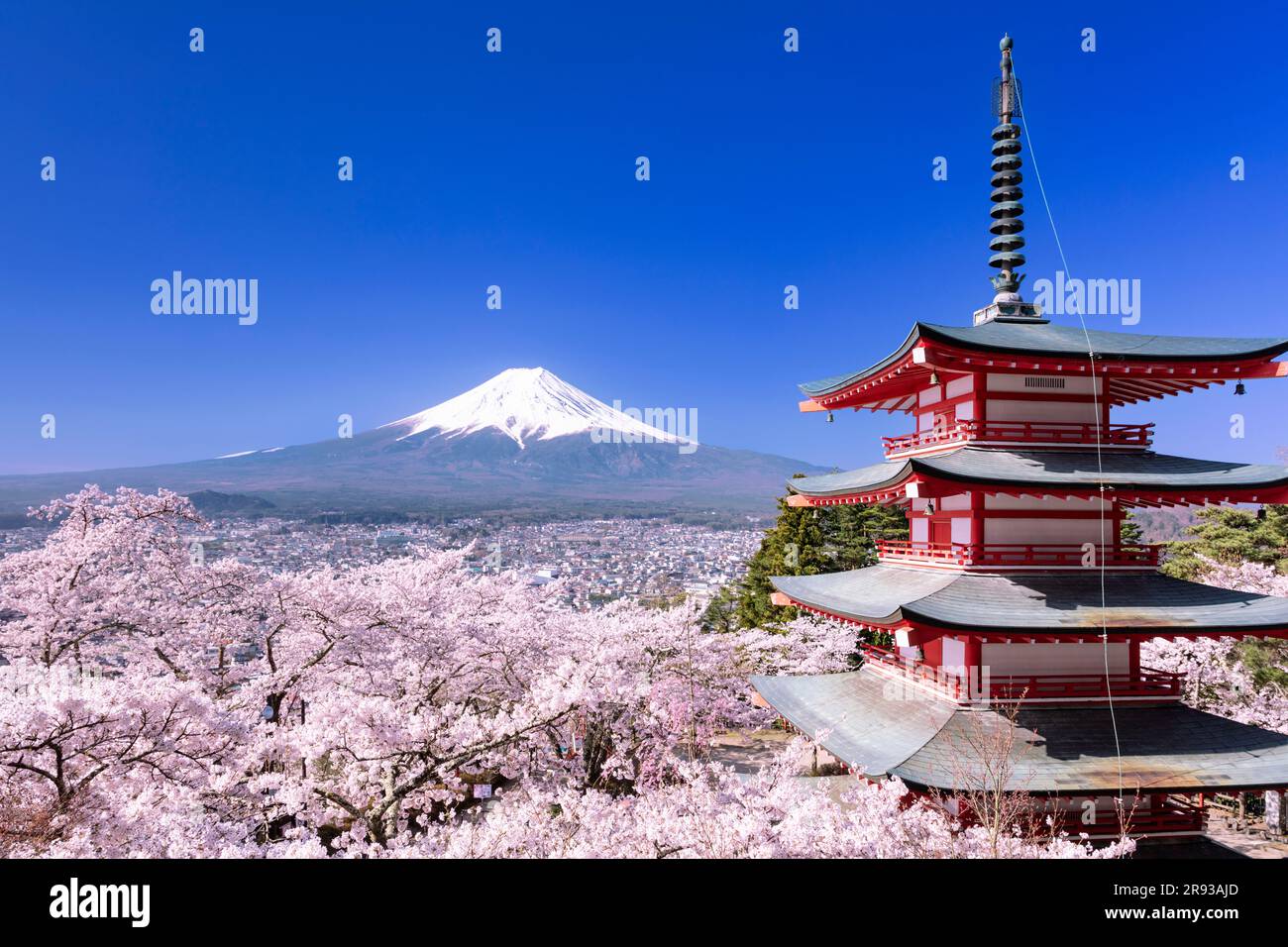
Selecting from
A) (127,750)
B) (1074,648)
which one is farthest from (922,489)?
(127,750)

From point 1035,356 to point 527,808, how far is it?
8275 mm

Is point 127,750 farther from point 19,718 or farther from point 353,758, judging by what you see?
point 353,758

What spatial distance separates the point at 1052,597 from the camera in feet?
25.1

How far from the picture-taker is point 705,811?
7.10 meters

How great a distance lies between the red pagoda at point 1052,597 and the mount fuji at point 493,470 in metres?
30.4

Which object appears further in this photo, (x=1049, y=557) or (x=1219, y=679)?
(x=1219, y=679)

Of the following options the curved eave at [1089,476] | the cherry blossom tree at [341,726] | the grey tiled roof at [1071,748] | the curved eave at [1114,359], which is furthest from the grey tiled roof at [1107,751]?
the curved eave at [1114,359]

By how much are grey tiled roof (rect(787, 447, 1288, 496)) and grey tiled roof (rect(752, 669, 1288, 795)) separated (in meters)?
2.82

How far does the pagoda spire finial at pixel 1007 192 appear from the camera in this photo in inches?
377

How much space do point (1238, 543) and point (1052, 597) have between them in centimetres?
1803

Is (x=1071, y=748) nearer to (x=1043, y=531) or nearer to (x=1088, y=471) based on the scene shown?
(x=1043, y=531)

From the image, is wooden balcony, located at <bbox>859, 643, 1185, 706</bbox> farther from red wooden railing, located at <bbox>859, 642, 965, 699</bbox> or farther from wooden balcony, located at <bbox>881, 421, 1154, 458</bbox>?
wooden balcony, located at <bbox>881, 421, 1154, 458</bbox>

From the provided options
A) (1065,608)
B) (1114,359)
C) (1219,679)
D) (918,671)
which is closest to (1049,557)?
(1065,608)

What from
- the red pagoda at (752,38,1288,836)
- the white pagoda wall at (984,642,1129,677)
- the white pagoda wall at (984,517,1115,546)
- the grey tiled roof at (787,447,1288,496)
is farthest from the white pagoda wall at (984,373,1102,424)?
the white pagoda wall at (984,642,1129,677)
